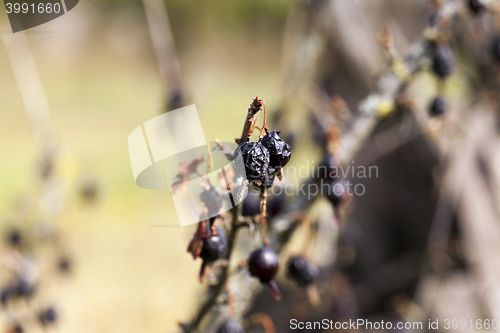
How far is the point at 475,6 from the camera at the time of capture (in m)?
0.67

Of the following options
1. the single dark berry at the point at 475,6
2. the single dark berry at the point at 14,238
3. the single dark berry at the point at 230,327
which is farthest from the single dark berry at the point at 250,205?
the single dark berry at the point at 14,238

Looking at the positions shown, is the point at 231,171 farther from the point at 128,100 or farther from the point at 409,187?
the point at 128,100

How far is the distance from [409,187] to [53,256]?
3.89 feet

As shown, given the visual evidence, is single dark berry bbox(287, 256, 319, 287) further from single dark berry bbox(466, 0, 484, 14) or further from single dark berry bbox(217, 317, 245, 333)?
single dark berry bbox(466, 0, 484, 14)

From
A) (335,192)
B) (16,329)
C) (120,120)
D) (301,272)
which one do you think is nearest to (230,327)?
Result: (301,272)

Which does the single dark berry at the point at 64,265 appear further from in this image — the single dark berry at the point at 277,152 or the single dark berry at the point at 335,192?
the single dark berry at the point at 277,152

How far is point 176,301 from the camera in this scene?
2.02m

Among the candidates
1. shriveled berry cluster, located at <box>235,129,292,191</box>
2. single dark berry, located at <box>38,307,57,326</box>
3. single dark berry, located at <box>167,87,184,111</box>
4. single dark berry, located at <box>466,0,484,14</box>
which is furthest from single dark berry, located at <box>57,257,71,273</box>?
single dark berry, located at <box>466,0,484,14</box>

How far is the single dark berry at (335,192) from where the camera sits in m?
0.54

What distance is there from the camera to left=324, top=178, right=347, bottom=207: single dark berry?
54 centimetres

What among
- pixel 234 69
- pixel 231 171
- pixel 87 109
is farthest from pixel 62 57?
pixel 231 171

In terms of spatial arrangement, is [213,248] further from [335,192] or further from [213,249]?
[335,192]

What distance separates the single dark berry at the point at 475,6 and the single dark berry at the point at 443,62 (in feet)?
0.29

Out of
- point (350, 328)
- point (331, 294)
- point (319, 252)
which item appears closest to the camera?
point (350, 328)
